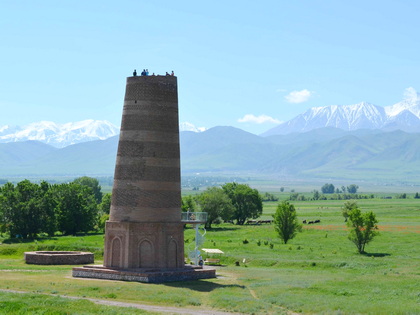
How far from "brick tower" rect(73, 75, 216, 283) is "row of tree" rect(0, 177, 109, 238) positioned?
141 feet

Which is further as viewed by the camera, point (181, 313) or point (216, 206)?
point (216, 206)

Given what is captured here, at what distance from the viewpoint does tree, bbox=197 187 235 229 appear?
4865 inches

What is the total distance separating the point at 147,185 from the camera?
2088 inches

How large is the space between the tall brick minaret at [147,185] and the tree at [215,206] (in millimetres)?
68504

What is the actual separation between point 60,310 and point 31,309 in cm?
174

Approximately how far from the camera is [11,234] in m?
94.6

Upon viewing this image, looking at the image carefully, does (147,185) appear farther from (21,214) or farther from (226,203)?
(226,203)

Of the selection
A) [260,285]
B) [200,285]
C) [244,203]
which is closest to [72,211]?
A: [244,203]

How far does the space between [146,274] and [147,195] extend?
583 cm

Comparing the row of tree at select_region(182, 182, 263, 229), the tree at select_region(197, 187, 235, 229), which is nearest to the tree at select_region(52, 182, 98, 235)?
the row of tree at select_region(182, 182, 263, 229)

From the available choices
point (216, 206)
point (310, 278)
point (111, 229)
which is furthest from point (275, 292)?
point (216, 206)

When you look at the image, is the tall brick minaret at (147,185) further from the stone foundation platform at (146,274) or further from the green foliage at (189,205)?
the green foliage at (189,205)

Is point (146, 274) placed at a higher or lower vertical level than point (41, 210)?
lower

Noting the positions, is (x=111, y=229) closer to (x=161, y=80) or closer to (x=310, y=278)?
(x=161, y=80)
